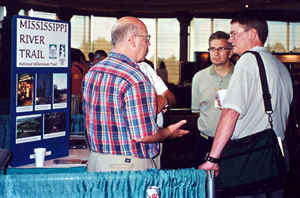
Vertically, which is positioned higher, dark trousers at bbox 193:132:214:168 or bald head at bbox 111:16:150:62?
bald head at bbox 111:16:150:62

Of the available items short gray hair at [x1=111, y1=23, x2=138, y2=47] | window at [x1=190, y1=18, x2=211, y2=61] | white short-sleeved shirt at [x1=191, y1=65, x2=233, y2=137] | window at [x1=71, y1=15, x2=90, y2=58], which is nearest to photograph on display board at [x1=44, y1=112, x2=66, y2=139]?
short gray hair at [x1=111, y1=23, x2=138, y2=47]

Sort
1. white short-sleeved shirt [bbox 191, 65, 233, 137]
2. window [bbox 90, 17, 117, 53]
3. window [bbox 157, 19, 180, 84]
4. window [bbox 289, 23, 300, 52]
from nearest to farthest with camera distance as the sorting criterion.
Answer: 1. white short-sleeved shirt [bbox 191, 65, 233, 137]
2. window [bbox 90, 17, 117, 53]
3. window [bbox 289, 23, 300, 52]
4. window [bbox 157, 19, 180, 84]

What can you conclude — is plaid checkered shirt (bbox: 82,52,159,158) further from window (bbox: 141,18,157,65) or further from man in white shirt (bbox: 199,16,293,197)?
window (bbox: 141,18,157,65)

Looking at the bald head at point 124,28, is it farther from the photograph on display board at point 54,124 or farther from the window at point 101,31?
the window at point 101,31

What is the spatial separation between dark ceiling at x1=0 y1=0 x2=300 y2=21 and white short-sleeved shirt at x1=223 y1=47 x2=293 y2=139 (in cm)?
1364

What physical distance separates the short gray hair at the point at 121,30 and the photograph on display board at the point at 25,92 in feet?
2.09

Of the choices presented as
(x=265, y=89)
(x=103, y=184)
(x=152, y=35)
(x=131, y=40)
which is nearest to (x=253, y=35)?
(x=265, y=89)

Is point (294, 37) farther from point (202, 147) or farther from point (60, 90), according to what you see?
point (60, 90)

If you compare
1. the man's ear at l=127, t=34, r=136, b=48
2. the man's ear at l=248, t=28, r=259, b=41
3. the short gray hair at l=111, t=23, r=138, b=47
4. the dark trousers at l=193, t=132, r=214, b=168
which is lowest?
the dark trousers at l=193, t=132, r=214, b=168

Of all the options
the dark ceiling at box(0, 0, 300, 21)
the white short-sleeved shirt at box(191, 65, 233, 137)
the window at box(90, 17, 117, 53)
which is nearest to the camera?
the white short-sleeved shirt at box(191, 65, 233, 137)

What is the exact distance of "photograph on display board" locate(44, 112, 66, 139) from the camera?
97.0 inches

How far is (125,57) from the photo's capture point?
187 cm

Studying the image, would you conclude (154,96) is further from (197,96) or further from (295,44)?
(295,44)

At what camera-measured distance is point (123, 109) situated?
175cm
